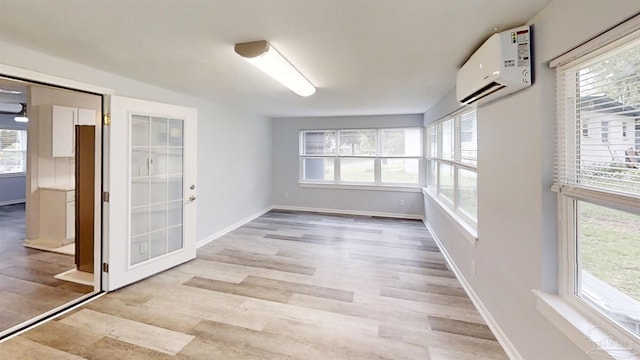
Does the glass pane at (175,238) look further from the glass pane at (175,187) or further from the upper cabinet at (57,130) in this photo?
the upper cabinet at (57,130)

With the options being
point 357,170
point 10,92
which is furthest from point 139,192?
point 357,170

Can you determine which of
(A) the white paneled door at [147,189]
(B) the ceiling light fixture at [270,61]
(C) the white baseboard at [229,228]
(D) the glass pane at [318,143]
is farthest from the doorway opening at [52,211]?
(D) the glass pane at [318,143]

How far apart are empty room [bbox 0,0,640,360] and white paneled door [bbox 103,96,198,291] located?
0.02 m

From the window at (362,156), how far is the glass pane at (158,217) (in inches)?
144

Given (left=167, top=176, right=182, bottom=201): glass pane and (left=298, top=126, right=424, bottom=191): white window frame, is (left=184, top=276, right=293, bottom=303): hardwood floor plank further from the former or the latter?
(left=298, top=126, right=424, bottom=191): white window frame

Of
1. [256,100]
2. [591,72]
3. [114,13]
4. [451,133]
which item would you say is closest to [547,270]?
[591,72]

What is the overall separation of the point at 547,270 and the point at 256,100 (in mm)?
3906

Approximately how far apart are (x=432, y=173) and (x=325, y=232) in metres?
2.34

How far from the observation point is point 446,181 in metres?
4.12

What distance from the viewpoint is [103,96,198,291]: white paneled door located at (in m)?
2.72

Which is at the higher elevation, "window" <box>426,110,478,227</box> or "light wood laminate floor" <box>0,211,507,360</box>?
"window" <box>426,110,478,227</box>

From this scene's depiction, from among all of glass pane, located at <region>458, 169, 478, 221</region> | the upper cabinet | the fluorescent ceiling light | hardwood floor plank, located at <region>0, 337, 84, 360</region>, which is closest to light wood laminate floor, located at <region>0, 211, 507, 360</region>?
hardwood floor plank, located at <region>0, 337, 84, 360</region>

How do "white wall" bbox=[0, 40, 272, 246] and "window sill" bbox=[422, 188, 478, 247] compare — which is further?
"window sill" bbox=[422, 188, 478, 247]

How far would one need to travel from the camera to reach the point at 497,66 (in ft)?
5.39
